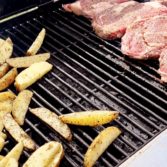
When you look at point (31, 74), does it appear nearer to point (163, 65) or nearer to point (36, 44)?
point (36, 44)

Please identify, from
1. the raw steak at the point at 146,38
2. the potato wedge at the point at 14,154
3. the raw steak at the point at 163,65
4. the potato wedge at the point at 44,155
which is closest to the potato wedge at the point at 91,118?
the potato wedge at the point at 44,155

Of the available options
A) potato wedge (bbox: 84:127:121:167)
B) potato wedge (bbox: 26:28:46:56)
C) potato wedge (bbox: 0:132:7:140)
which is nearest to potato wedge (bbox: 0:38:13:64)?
potato wedge (bbox: 26:28:46:56)

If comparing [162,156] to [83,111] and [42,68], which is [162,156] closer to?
[83,111]

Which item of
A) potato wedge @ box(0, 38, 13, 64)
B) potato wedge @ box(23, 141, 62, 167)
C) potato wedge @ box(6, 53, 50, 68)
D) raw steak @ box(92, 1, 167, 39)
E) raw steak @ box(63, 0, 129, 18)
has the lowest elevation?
potato wedge @ box(23, 141, 62, 167)

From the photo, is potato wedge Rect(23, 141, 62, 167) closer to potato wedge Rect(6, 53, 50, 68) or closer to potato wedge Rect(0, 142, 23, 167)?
potato wedge Rect(0, 142, 23, 167)

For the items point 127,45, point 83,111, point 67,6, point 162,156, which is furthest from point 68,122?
point 67,6

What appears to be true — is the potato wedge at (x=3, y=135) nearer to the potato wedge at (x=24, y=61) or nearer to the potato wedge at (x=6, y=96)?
the potato wedge at (x=6, y=96)
